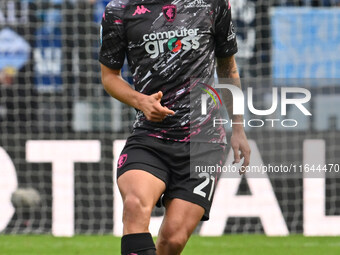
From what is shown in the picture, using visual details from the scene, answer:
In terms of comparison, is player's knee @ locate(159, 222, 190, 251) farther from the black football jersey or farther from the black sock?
the black football jersey

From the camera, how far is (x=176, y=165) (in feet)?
12.6

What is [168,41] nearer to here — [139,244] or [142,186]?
[142,186]

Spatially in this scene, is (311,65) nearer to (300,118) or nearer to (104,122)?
(300,118)

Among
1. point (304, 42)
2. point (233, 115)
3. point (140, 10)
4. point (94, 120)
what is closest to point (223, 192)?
point (94, 120)

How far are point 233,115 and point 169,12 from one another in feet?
2.32

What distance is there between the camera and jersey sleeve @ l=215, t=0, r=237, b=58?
405 cm

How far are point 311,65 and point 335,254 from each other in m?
2.76

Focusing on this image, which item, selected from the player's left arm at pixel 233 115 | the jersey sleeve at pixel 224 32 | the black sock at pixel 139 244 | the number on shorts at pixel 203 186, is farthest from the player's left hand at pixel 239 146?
the black sock at pixel 139 244

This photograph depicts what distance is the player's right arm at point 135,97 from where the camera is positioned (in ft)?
11.8

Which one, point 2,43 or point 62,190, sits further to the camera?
point 2,43

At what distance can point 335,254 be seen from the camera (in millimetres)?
6484

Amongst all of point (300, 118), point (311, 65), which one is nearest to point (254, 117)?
point (300, 118)

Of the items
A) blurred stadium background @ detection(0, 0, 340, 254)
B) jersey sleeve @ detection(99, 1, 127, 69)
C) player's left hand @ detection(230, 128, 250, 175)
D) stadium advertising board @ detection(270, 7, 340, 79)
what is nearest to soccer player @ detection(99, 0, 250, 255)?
jersey sleeve @ detection(99, 1, 127, 69)

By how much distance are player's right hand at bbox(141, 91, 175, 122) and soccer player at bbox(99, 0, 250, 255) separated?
0.04m
